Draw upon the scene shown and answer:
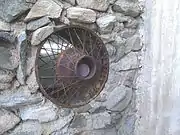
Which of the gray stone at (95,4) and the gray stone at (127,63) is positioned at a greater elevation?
the gray stone at (95,4)

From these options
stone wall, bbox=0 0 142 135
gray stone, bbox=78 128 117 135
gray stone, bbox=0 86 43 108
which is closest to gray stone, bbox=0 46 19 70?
stone wall, bbox=0 0 142 135

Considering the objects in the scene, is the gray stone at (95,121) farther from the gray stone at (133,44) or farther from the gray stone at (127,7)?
the gray stone at (127,7)

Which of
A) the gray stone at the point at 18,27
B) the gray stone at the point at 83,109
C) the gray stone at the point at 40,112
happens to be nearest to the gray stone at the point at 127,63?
the gray stone at the point at 83,109

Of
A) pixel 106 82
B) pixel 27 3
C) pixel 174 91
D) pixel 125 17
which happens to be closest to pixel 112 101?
pixel 106 82

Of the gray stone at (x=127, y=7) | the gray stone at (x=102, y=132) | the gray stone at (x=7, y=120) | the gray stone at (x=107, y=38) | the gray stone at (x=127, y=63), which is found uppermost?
the gray stone at (x=127, y=7)

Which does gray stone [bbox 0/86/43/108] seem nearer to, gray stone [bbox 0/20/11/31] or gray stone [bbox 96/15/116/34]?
gray stone [bbox 0/20/11/31]

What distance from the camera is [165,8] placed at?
134 centimetres

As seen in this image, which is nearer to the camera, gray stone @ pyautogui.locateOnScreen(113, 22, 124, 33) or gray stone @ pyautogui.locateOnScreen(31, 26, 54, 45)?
gray stone @ pyautogui.locateOnScreen(31, 26, 54, 45)

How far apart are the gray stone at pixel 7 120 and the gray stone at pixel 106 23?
555 mm

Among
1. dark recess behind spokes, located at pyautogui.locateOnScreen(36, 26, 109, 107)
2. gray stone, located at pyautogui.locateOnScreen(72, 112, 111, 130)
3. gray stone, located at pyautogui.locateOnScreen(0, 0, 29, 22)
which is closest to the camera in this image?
gray stone, located at pyautogui.locateOnScreen(0, 0, 29, 22)

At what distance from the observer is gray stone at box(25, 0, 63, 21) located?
1.26 m

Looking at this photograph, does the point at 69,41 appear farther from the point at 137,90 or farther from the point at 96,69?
the point at 137,90

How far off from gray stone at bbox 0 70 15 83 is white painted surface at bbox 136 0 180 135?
2.14 ft

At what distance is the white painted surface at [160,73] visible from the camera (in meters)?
1.33
